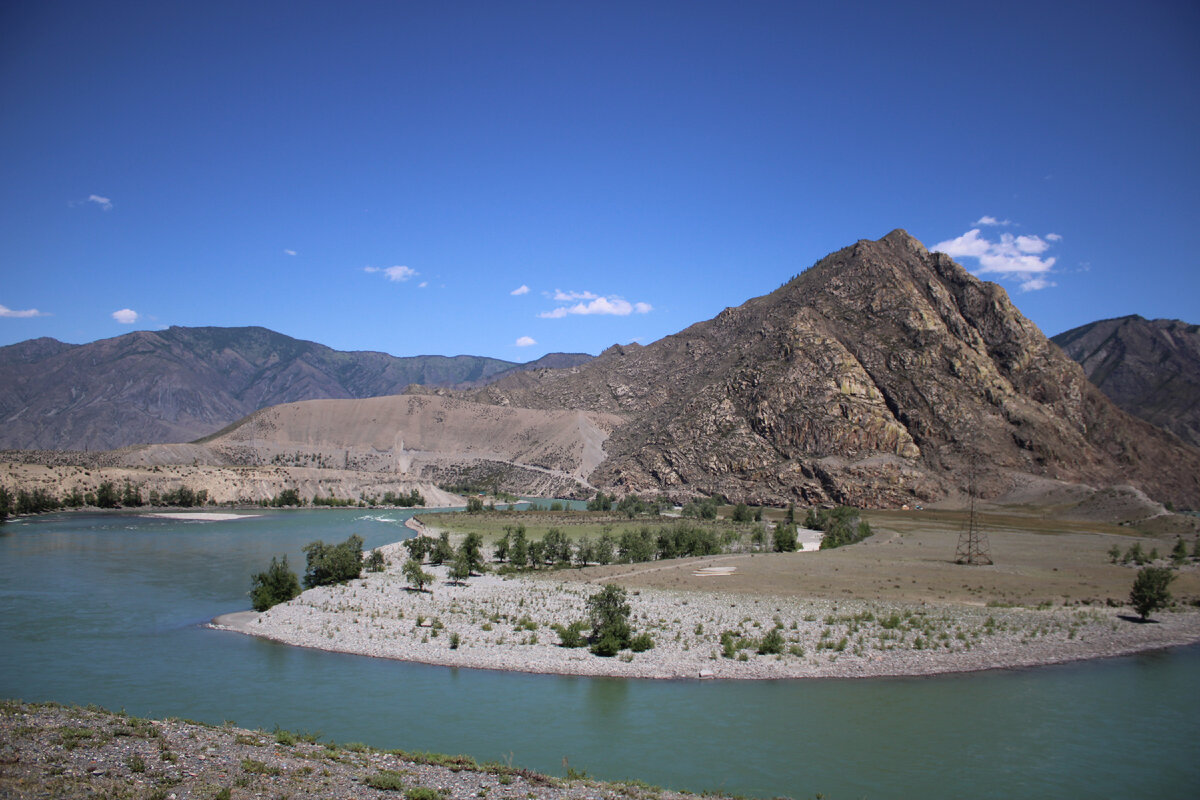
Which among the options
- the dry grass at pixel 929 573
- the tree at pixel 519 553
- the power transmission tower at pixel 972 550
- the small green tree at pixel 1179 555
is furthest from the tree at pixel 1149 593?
the tree at pixel 519 553

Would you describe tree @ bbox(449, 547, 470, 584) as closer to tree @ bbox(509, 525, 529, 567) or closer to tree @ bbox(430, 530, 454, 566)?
tree @ bbox(430, 530, 454, 566)

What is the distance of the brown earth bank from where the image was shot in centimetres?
1497

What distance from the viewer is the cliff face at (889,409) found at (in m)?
116

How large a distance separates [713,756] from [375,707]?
11013 mm

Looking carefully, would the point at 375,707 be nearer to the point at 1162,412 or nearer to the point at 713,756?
the point at 713,756

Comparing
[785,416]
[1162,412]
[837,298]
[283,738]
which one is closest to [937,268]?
[837,298]

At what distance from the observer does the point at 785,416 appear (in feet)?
395

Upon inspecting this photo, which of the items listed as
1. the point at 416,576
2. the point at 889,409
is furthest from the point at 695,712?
the point at 889,409

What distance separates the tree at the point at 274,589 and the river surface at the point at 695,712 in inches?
164

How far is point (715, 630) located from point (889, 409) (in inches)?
Answer: 3798

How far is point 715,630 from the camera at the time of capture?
35.1m

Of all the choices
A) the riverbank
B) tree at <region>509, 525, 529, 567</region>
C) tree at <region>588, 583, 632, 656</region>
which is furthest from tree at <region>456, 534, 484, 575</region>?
tree at <region>588, 583, 632, 656</region>

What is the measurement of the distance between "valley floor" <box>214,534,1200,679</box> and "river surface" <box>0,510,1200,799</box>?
1263 millimetres

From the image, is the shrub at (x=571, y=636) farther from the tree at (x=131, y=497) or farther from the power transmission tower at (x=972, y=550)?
the tree at (x=131, y=497)
